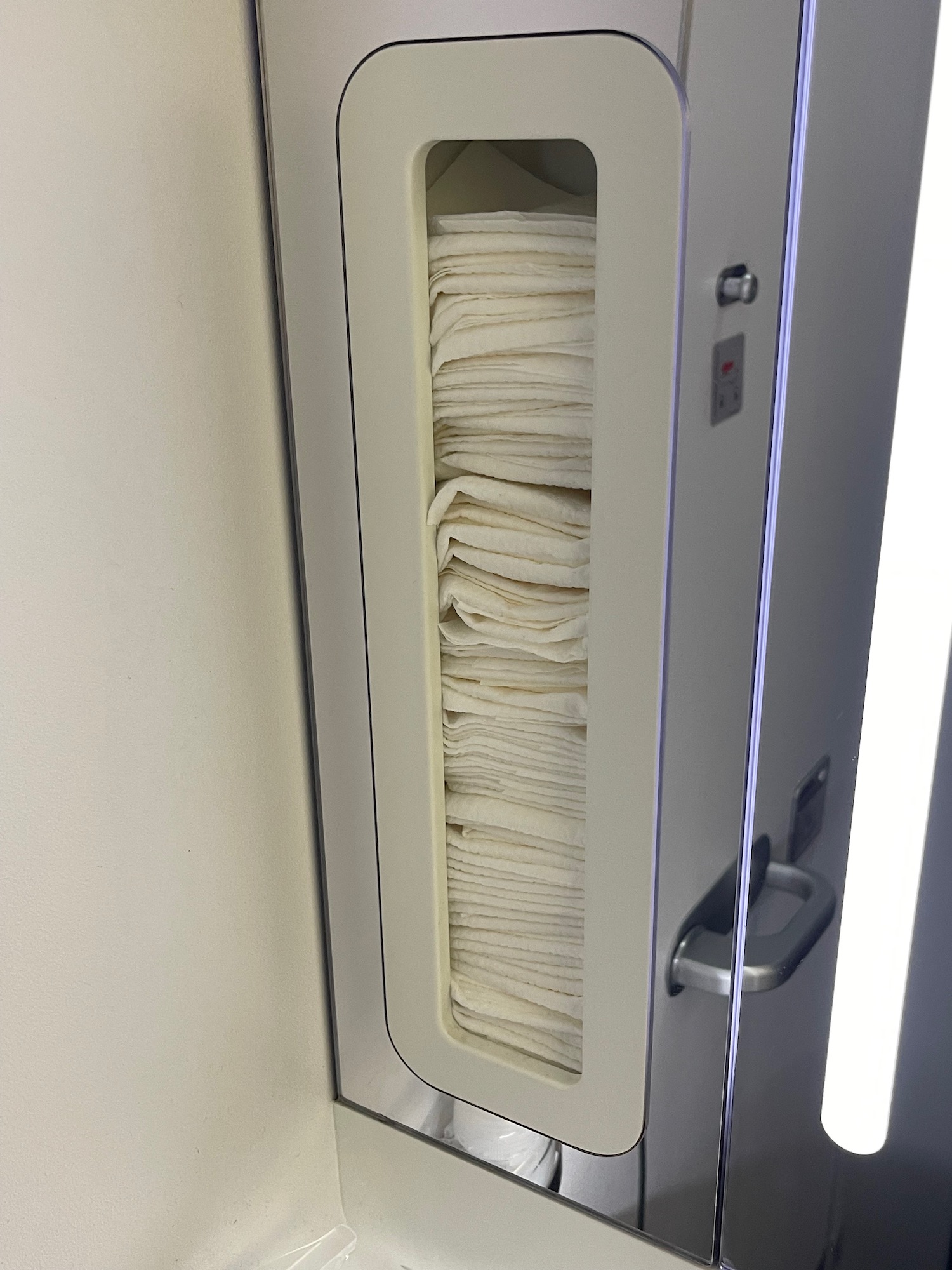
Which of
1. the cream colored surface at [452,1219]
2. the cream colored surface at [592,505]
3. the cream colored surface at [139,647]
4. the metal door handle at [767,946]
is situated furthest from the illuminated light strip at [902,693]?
the cream colored surface at [139,647]

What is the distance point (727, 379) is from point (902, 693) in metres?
0.20

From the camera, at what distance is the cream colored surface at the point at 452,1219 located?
835 mm

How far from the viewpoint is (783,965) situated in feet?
2.28

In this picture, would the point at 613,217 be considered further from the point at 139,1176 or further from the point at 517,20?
the point at 139,1176

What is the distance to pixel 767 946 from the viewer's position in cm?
69

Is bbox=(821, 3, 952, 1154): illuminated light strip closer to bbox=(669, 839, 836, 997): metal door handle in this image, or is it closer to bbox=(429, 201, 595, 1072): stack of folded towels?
bbox=(669, 839, 836, 997): metal door handle

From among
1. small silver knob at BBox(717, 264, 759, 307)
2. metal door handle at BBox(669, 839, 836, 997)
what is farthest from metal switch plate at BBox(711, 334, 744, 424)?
metal door handle at BBox(669, 839, 836, 997)

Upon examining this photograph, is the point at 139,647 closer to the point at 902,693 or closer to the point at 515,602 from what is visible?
the point at 515,602

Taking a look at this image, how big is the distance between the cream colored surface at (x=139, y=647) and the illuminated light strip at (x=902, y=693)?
0.43 m

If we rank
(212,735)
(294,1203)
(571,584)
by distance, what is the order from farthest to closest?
(294,1203) → (212,735) → (571,584)

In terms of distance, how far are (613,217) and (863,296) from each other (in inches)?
5.5

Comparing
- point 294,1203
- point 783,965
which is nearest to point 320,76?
point 783,965

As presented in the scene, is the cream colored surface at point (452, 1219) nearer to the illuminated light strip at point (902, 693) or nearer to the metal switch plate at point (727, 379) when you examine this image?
the illuminated light strip at point (902, 693)

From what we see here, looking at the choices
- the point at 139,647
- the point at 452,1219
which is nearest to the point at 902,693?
the point at 139,647
